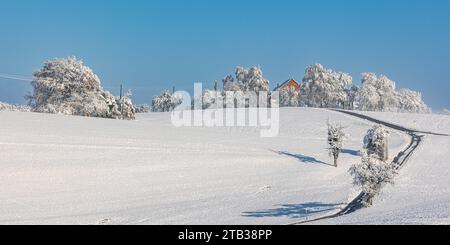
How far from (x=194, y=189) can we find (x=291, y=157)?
18562mm

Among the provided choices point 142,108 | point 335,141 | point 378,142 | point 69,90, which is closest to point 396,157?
point 378,142

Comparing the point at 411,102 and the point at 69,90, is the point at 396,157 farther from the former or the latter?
the point at 411,102

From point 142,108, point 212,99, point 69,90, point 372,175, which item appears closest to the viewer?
point 372,175

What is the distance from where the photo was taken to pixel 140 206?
1399 inches

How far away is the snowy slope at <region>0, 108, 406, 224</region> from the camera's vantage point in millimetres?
32844

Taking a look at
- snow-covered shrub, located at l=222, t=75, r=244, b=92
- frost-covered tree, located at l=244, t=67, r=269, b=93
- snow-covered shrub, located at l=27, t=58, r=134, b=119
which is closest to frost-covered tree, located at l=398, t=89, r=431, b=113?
frost-covered tree, located at l=244, t=67, r=269, b=93

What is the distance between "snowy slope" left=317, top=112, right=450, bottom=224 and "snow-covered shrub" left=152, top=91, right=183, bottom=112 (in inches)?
3674

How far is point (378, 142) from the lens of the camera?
5719 centimetres

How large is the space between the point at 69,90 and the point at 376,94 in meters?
89.8

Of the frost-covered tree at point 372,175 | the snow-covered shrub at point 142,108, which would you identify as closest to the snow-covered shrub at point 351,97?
the snow-covered shrub at point 142,108

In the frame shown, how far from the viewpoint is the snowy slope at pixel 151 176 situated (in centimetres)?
3284

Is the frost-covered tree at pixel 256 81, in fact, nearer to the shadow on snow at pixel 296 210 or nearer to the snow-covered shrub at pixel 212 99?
the snow-covered shrub at pixel 212 99

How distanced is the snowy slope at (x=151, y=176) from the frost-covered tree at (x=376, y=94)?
256ft
